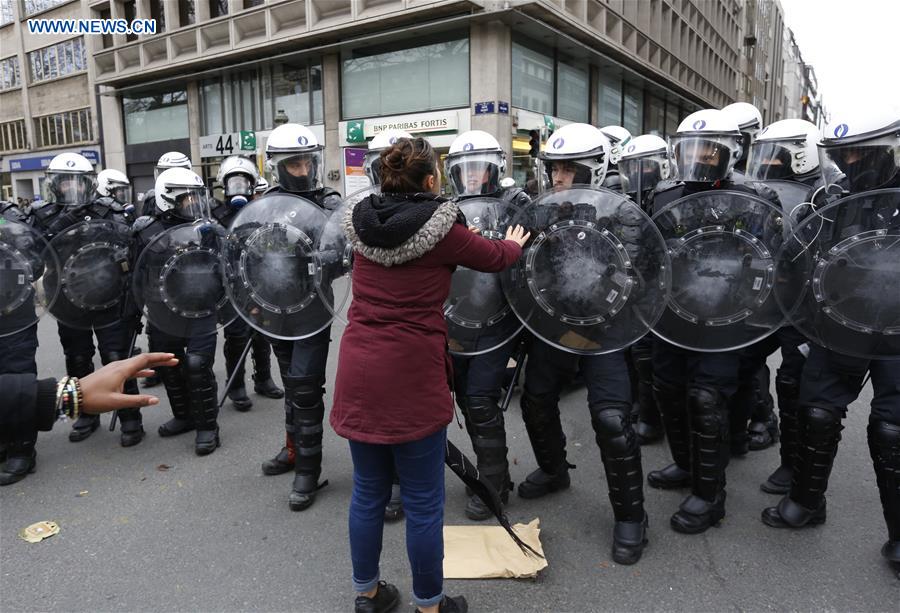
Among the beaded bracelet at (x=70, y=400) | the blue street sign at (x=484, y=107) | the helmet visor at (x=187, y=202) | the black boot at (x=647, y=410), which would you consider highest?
the blue street sign at (x=484, y=107)

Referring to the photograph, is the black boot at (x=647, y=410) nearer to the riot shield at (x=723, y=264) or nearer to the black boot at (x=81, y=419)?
the riot shield at (x=723, y=264)

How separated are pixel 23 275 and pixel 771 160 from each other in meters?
4.53

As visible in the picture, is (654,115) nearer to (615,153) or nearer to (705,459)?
(615,153)

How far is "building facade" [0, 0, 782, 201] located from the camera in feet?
49.6

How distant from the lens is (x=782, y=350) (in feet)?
11.2

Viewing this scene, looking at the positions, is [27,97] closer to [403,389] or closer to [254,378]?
[254,378]

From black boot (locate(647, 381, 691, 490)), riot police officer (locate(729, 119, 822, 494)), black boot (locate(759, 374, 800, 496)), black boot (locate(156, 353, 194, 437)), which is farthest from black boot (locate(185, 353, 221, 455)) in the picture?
black boot (locate(759, 374, 800, 496))

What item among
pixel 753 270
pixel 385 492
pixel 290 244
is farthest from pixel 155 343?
pixel 753 270

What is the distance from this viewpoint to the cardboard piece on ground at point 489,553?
254cm

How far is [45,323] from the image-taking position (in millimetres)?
8453

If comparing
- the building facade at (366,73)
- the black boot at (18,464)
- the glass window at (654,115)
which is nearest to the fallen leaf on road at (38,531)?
the black boot at (18,464)

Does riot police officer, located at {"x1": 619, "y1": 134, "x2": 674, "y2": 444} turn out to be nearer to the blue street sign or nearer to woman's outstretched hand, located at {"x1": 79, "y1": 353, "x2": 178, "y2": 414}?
woman's outstretched hand, located at {"x1": 79, "y1": 353, "x2": 178, "y2": 414}

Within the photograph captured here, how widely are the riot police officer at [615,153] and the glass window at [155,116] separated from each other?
19619 millimetres

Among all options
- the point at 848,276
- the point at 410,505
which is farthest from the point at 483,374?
the point at 848,276
